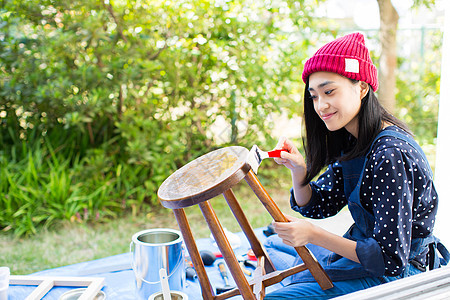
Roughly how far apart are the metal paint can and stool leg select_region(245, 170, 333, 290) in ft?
1.20

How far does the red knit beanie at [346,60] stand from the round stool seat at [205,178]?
14.2 inches

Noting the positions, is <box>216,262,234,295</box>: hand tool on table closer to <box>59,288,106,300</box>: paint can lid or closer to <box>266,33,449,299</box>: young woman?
<box>266,33,449,299</box>: young woman

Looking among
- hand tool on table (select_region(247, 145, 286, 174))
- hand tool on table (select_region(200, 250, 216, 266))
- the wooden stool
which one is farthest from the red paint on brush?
hand tool on table (select_region(200, 250, 216, 266))

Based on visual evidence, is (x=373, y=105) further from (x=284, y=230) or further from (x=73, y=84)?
(x=73, y=84)

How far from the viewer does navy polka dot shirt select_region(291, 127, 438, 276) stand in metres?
1.15

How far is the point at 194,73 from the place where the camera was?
323cm

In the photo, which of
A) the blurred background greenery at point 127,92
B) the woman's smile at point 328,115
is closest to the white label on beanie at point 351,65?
the woman's smile at point 328,115

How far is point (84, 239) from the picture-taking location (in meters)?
2.73

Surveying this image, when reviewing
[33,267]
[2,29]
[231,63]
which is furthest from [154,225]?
[2,29]

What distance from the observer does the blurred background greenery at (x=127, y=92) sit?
2842 millimetres

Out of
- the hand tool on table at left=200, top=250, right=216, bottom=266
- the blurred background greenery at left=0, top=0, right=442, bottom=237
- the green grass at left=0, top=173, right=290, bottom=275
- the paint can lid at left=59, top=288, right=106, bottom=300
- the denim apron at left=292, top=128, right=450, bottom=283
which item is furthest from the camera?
the blurred background greenery at left=0, top=0, right=442, bottom=237

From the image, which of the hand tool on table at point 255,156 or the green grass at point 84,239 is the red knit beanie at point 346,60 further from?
the green grass at point 84,239

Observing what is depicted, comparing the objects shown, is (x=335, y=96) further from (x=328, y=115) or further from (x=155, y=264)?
(x=155, y=264)

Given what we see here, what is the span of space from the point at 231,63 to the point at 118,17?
0.91 metres
